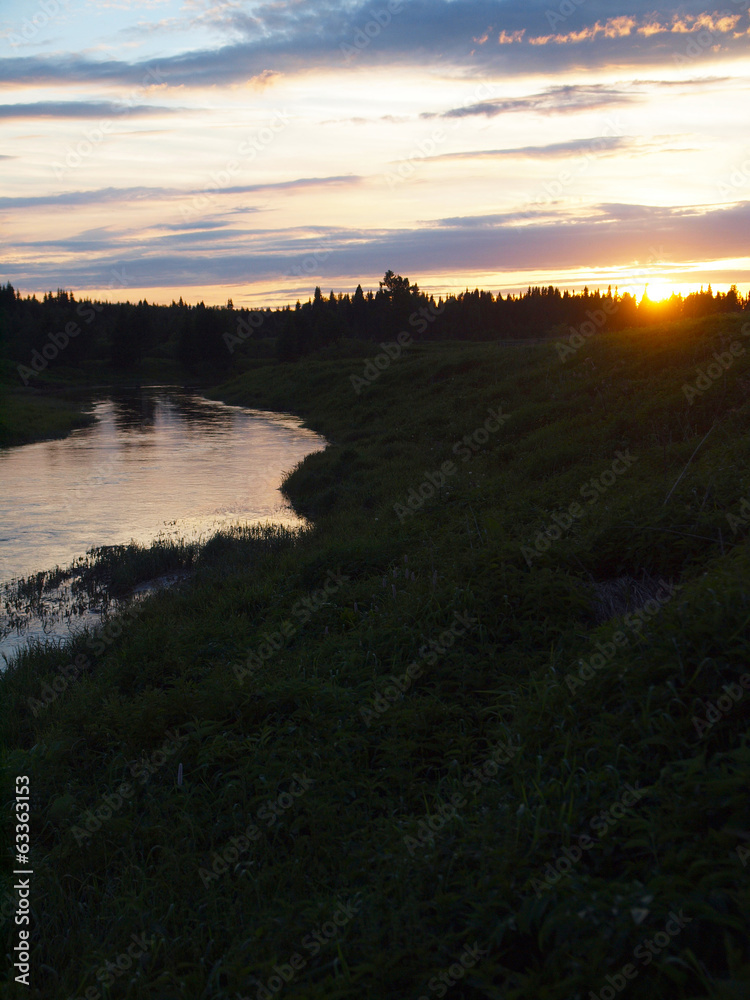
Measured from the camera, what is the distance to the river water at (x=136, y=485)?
1694 cm

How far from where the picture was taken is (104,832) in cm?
554

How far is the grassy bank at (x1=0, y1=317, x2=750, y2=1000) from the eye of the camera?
339cm

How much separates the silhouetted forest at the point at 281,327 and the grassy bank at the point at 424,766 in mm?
55639

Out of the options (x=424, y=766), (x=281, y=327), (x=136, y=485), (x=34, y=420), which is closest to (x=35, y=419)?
(x=34, y=420)

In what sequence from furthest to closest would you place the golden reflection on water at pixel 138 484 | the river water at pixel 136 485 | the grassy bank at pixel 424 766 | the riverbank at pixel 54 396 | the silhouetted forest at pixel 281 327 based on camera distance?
the silhouetted forest at pixel 281 327
the riverbank at pixel 54 396
the golden reflection on water at pixel 138 484
the river water at pixel 136 485
the grassy bank at pixel 424 766

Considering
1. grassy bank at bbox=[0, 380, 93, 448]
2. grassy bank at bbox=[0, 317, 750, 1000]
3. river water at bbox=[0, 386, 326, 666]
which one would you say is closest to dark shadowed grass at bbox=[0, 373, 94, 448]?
grassy bank at bbox=[0, 380, 93, 448]

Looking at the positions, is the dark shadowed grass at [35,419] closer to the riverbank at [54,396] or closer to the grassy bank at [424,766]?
the riverbank at [54,396]

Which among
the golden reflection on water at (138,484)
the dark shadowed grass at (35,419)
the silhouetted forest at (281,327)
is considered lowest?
the golden reflection on water at (138,484)

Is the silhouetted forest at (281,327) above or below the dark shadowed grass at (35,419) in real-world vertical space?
above

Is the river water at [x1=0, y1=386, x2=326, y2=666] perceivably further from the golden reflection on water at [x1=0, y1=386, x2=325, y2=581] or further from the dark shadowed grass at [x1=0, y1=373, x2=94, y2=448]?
the dark shadowed grass at [x1=0, y1=373, x2=94, y2=448]

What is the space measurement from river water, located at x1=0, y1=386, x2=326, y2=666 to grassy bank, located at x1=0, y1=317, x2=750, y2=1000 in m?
5.08

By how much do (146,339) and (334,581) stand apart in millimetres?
88578

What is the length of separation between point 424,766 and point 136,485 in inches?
794

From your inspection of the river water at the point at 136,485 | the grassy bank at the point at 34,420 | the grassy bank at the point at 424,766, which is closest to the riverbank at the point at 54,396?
the grassy bank at the point at 34,420
